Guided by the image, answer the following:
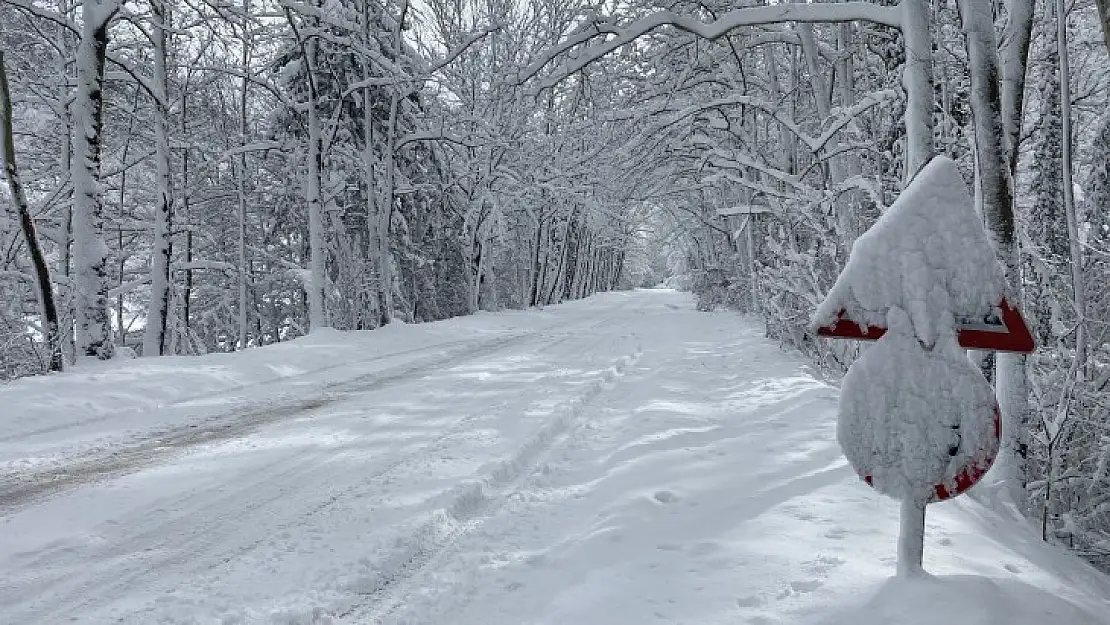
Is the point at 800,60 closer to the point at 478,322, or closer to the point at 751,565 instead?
the point at 478,322

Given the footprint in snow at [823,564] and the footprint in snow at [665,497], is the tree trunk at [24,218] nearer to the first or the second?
the footprint in snow at [665,497]

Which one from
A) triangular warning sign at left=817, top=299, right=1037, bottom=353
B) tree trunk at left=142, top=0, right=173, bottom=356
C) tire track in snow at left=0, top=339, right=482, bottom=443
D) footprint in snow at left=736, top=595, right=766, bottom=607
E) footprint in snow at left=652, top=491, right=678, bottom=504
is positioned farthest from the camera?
Answer: tree trunk at left=142, top=0, right=173, bottom=356

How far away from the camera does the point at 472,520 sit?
362 cm

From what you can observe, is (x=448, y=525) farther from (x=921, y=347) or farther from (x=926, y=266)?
(x=926, y=266)

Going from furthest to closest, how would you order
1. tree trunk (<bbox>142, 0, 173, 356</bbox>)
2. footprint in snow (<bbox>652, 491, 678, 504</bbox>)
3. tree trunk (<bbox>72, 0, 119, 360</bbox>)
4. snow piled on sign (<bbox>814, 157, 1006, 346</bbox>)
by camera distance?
tree trunk (<bbox>142, 0, 173, 356</bbox>) → tree trunk (<bbox>72, 0, 119, 360</bbox>) → footprint in snow (<bbox>652, 491, 678, 504</bbox>) → snow piled on sign (<bbox>814, 157, 1006, 346</bbox>)

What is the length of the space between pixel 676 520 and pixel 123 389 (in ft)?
21.3

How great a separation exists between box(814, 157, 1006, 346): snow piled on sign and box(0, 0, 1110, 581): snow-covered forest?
0.70m

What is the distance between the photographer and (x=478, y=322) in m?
19.7

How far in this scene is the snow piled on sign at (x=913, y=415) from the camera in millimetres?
2346

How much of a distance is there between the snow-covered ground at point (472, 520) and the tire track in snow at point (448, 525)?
0.01m

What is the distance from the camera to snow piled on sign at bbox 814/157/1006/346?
2402 millimetres

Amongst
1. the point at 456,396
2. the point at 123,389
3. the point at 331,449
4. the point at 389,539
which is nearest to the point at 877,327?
the point at 389,539

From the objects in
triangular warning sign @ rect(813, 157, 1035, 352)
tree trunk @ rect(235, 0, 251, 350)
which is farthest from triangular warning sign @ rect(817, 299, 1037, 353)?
tree trunk @ rect(235, 0, 251, 350)

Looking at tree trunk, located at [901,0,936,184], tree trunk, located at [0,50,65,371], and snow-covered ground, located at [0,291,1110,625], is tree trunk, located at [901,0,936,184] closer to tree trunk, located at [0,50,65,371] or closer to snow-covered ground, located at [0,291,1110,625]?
snow-covered ground, located at [0,291,1110,625]
